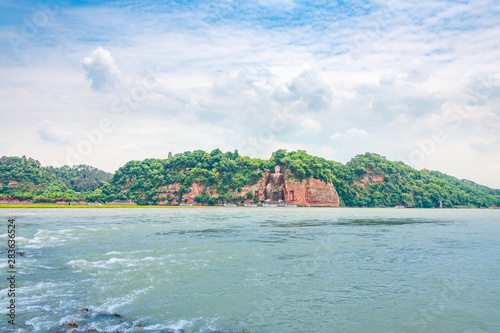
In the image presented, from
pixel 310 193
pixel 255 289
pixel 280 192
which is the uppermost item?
pixel 280 192

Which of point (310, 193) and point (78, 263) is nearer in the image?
point (78, 263)

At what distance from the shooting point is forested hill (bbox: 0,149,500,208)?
136m

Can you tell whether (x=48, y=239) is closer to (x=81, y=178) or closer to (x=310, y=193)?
(x=310, y=193)

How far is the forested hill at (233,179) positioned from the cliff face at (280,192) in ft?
5.03

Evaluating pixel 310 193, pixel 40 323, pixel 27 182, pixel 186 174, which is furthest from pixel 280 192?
pixel 40 323

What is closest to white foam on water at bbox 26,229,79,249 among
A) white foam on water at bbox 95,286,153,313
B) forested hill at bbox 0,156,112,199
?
white foam on water at bbox 95,286,153,313

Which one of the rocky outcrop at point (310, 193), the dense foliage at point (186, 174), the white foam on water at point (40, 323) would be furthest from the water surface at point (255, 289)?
the dense foliage at point (186, 174)

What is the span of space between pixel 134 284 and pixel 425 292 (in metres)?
12.0

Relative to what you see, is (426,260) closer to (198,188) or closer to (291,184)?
(291,184)

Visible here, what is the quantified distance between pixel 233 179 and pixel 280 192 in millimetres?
20729

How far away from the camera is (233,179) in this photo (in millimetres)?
143250

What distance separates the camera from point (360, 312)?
37.0ft

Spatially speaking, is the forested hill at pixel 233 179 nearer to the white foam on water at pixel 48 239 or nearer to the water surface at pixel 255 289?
the white foam on water at pixel 48 239

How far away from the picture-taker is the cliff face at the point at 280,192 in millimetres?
134875
